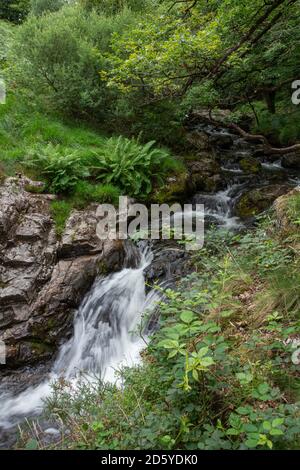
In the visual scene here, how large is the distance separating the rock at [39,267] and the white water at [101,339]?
261 millimetres

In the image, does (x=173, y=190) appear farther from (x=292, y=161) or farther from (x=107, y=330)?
(x=292, y=161)

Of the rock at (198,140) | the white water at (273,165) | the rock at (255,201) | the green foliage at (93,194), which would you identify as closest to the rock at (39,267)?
the green foliage at (93,194)

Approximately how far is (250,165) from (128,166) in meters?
4.74

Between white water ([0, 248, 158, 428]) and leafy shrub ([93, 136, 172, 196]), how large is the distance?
99.3 inches

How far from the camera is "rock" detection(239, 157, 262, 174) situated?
35.8 feet

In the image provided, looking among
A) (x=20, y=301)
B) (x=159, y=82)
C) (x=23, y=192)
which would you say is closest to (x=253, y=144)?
(x=159, y=82)

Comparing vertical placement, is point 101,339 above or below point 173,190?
below

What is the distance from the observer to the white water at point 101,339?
4.91 m

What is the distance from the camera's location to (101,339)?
555 centimetres

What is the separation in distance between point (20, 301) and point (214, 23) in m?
6.56

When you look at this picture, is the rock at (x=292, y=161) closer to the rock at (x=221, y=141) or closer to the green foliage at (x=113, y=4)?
the rock at (x=221, y=141)

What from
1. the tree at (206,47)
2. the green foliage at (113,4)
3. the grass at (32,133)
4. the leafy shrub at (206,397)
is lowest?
the leafy shrub at (206,397)

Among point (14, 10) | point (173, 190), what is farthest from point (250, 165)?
point (14, 10)
